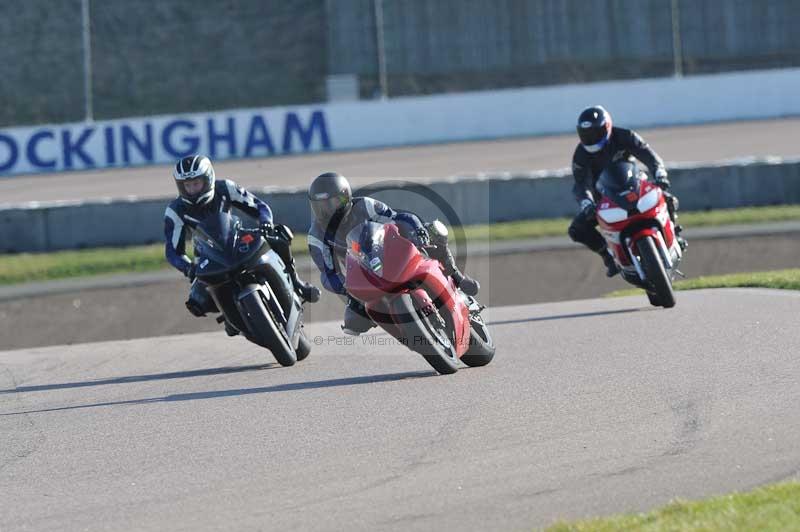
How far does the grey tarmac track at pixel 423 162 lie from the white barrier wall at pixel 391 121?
1.49 feet

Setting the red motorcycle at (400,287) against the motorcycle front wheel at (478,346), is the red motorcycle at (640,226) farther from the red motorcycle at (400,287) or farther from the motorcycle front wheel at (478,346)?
the red motorcycle at (400,287)

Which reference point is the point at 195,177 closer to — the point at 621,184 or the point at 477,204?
the point at 621,184

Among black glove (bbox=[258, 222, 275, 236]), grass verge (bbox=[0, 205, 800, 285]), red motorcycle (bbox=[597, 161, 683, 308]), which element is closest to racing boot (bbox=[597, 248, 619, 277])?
red motorcycle (bbox=[597, 161, 683, 308])

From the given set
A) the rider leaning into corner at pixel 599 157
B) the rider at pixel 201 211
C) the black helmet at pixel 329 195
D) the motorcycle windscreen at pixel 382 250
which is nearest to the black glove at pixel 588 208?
the rider leaning into corner at pixel 599 157

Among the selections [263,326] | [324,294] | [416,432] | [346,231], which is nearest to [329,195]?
[346,231]

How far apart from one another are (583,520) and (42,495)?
2698 mm

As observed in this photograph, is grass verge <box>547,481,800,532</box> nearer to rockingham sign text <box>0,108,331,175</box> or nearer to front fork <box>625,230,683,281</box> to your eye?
front fork <box>625,230,683,281</box>

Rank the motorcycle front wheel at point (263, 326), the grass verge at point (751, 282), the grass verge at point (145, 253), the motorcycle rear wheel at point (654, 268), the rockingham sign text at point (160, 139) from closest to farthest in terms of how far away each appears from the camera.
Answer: the motorcycle front wheel at point (263, 326) → the motorcycle rear wheel at point (654, 268) → the grass verge at point (751, 282) → the grass verge at point (145, 253) → the rockingham sign text at point (160, 139)

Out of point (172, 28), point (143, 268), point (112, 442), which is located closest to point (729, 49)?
point (172, 28)

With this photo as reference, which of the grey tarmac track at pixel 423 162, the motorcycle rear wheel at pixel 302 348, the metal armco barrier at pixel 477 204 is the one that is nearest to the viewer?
the motorcycle rear wheel at pixel 302 348

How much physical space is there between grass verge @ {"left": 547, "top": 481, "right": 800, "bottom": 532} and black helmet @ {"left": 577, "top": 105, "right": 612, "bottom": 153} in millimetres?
Answer: 6771

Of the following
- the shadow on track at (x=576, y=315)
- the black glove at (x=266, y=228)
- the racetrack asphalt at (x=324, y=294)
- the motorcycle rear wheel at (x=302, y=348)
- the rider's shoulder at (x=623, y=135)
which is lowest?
the racetrack asphalt at (x=324, y=294)

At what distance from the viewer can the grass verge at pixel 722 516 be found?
4.78 m

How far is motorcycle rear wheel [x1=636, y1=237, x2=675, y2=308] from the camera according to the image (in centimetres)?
1105
